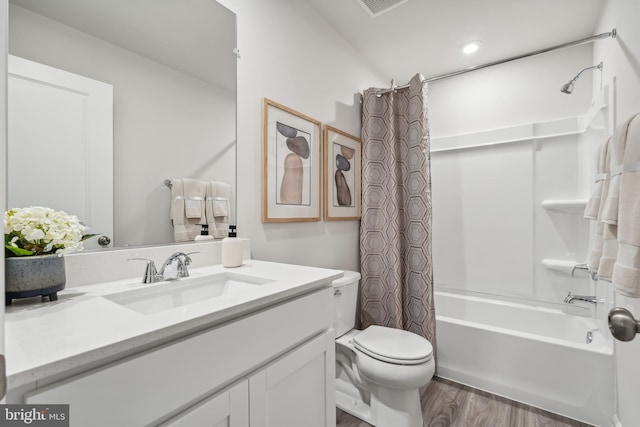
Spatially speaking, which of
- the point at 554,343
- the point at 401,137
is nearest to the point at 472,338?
the point at 554,343

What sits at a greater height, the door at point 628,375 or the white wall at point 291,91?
the white wall at point 291,91

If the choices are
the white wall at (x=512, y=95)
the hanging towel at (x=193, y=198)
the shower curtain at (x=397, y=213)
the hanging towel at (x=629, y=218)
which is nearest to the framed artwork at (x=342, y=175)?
the shower curtain at (x=397, y=213)

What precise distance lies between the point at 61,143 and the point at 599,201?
1.96 meters

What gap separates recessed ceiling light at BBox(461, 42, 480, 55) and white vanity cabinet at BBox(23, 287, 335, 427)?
2.23 m

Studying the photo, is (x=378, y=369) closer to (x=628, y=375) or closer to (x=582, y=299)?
(x=628, y=375)

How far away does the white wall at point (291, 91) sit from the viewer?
4.84 ft

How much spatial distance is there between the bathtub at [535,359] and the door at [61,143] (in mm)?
2141

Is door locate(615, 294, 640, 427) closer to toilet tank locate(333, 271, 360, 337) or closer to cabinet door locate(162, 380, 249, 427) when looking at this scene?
toilet tank locate(333, 271, 360, 337)

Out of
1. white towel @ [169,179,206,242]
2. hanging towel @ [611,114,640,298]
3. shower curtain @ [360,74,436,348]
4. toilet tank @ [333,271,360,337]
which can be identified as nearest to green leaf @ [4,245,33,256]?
white towel @ [169,179,206,242]

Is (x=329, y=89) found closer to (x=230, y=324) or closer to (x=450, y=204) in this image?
(x=450, y=204)

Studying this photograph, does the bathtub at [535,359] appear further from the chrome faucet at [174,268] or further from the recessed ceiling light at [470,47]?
the recessed ceiling light at [470,47]

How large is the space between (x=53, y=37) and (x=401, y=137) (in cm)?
198

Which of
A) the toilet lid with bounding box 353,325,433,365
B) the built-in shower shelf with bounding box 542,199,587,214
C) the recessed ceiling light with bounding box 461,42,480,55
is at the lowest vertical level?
the toilet lid with bounding box 353,325,433,365

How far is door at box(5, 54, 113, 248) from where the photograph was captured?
82 centimetres
